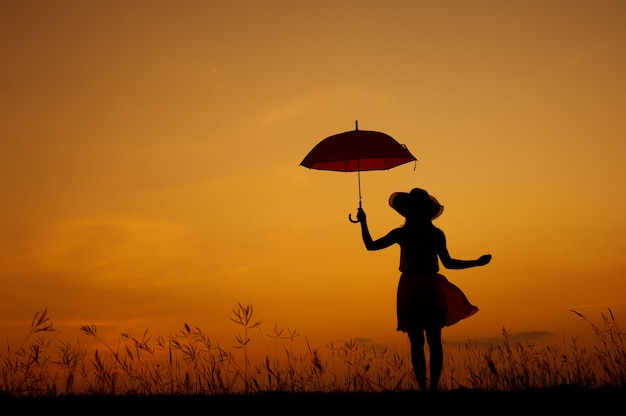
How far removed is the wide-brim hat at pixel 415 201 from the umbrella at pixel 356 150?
731mm

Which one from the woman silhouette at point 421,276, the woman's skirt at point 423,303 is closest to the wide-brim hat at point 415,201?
the woman silhouette at point 421,276

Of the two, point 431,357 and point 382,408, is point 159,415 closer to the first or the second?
point 382,408

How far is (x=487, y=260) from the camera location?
849 cm

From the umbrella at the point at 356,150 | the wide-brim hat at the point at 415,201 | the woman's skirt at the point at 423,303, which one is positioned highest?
the umbrella at the point at 356,150

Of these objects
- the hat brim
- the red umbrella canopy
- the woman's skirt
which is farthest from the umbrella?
the woman's skirt

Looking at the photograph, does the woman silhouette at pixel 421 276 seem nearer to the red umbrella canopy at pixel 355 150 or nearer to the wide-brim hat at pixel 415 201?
the wide-brim hat at pixel 415 201

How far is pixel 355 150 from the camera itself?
932 centimetres

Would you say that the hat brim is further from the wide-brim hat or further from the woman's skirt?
the woman's skirt

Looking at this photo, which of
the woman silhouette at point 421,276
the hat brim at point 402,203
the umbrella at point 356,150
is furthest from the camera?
the umbrella at point 356,150

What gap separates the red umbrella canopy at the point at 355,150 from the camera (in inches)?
365

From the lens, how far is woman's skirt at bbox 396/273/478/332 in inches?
329

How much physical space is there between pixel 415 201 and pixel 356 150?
4.13ft

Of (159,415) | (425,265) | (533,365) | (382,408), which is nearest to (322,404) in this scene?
(382,408)

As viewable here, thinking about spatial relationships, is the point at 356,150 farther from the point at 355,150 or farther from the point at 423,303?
the point at 423,303
